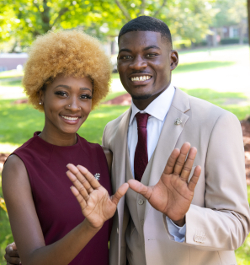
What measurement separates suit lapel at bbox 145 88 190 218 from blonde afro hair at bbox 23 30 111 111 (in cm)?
77

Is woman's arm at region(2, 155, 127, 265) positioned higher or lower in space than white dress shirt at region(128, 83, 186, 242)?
lower

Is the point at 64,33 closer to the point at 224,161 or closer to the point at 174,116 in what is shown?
the point at 174,116

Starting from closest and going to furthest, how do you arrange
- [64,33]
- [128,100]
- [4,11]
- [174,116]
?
1. [174,116]
2. [64,33]
3. [4,11]
4. [128,100]

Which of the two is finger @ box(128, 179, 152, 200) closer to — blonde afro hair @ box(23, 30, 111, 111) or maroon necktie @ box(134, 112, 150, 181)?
maroon necktie @ box(134, 112, 150, 181)

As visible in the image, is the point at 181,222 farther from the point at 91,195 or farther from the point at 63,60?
the point at 63,60

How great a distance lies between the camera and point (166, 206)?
2.22 m

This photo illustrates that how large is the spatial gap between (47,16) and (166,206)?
1035 centimetres

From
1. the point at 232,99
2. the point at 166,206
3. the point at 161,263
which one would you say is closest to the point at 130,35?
the point at 166,206

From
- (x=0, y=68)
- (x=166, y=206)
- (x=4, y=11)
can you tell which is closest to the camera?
(x=166, y=206)

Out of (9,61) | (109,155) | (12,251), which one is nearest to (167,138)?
(109,155)

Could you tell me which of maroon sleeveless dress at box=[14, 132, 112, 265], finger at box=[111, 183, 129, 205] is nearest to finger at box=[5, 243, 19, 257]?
maroon sleeveless dress at box=[14, 132, 112, 265]

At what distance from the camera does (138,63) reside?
2730 millimetres

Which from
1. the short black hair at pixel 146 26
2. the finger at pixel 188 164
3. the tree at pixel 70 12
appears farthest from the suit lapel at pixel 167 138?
the tree at pixel 70 12

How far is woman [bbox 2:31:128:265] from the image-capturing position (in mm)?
2238
